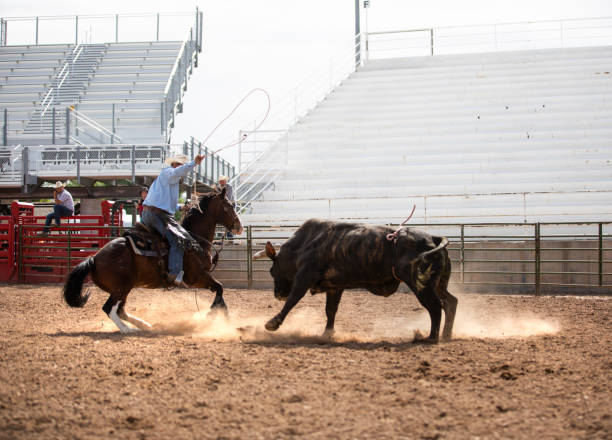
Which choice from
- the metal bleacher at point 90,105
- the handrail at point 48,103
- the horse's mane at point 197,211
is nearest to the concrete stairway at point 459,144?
the metal bleacher at point 90,105

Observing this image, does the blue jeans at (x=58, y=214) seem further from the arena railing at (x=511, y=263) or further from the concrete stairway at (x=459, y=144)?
the concrete stairway at (x=459, y=144)

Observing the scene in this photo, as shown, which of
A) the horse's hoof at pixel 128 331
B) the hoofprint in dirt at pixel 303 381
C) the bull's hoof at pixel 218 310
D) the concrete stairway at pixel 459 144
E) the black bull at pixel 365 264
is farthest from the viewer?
the concrete stairway at pixel 459 144

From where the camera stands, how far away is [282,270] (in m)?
6.59

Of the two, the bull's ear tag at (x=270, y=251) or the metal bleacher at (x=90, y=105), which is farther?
the metal bleacher at (x=90, y=105)

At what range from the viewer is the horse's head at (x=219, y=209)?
23.9ft

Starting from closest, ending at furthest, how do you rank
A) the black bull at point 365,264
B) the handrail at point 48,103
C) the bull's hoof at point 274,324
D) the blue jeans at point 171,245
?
the black bull at point 365,264
the bull's hoof at point 274,324
the blue jeans at point 171,245
the handrail at point 48,103

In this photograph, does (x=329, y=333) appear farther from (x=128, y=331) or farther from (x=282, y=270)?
(x=128, y=331)

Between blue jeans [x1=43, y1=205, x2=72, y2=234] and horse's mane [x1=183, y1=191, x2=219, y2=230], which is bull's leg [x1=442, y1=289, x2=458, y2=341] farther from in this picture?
blue jeans [x1=43, y1=205, x2=72, y2=234]

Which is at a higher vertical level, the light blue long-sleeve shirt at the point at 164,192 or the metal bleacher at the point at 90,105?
the metal bleacher at the point at 90,105

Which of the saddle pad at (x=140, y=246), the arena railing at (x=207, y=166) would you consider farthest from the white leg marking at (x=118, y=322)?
the arena railing at (x=207, y=166)

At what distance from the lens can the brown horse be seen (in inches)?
255

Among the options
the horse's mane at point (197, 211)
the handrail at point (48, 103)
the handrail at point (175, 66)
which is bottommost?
the horse's mane at point (197, 211)

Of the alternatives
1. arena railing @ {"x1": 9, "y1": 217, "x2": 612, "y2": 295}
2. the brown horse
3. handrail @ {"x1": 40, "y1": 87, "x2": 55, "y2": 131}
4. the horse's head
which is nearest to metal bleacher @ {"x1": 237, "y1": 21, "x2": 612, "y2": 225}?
arena railing @ {"x1": 9, "y1": 217, "x2": 612, "y2": 295}

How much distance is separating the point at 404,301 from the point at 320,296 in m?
1.30
